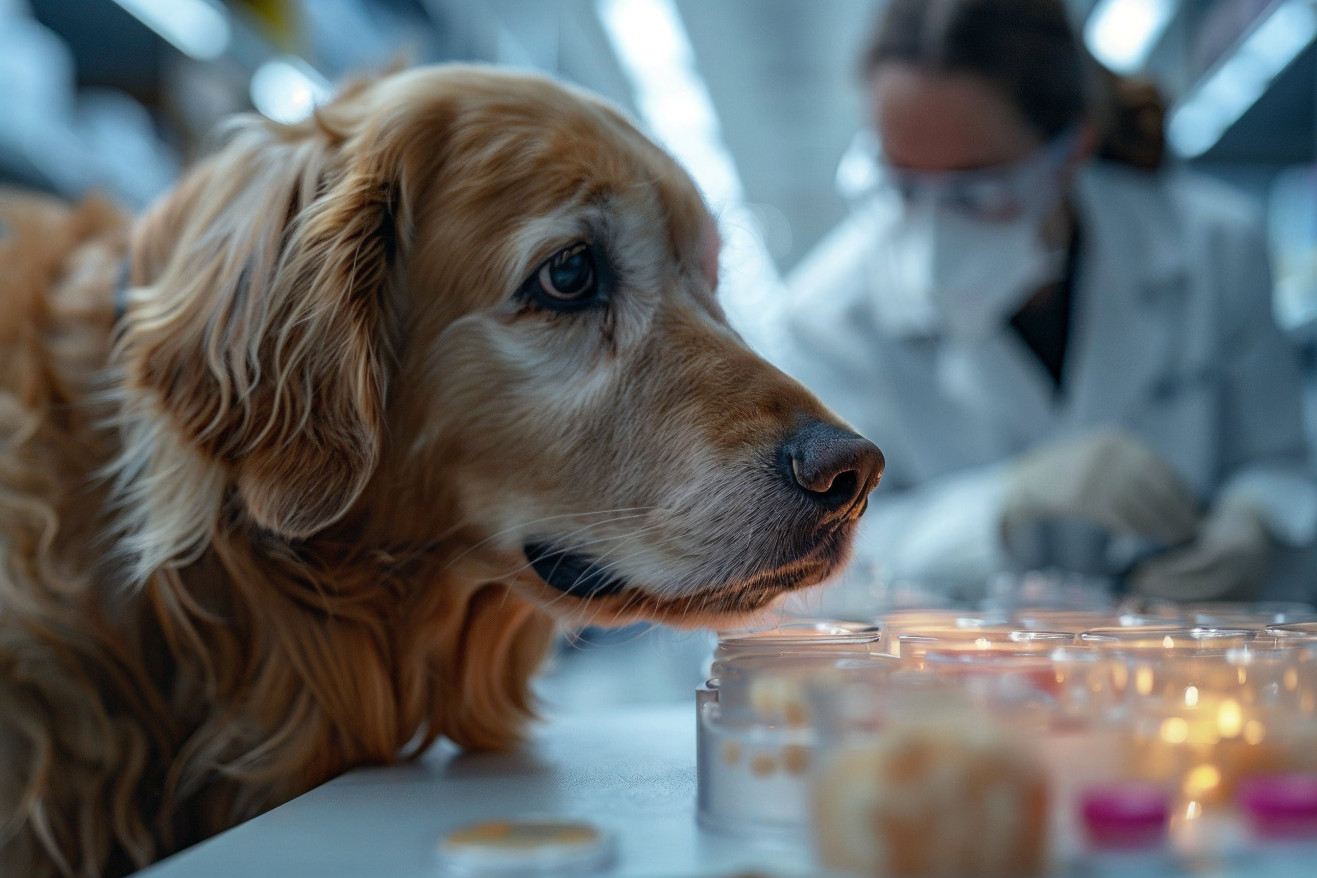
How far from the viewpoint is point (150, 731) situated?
83 centimetres

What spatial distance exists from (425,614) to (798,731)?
47 cm

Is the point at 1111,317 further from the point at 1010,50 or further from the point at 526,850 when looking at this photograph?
the point at 526,850

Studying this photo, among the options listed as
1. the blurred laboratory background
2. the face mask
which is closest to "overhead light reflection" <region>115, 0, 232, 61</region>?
Result: the blurred laboratory background

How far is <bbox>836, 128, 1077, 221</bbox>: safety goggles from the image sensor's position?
1.86m

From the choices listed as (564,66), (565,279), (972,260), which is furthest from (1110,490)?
(564,66)

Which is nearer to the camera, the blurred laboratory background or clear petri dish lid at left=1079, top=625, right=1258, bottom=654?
clear petri dish lid at left=1079, top=625, right=1258, bottom=654

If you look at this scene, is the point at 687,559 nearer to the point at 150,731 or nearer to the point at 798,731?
the point at 798,731

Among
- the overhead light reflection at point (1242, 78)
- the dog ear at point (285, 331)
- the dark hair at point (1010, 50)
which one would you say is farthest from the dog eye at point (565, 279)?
the overhead light reflection at point (1242, 78)

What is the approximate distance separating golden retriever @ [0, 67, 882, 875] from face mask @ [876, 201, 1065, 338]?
1102mm

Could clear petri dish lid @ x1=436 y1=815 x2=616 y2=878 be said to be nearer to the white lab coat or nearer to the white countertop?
the white countertop

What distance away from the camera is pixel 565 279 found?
34.8 inches

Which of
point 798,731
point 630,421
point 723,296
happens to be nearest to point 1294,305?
point 723,296

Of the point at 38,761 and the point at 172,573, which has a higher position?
the point at 172,573

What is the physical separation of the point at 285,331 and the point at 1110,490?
1.17 m
